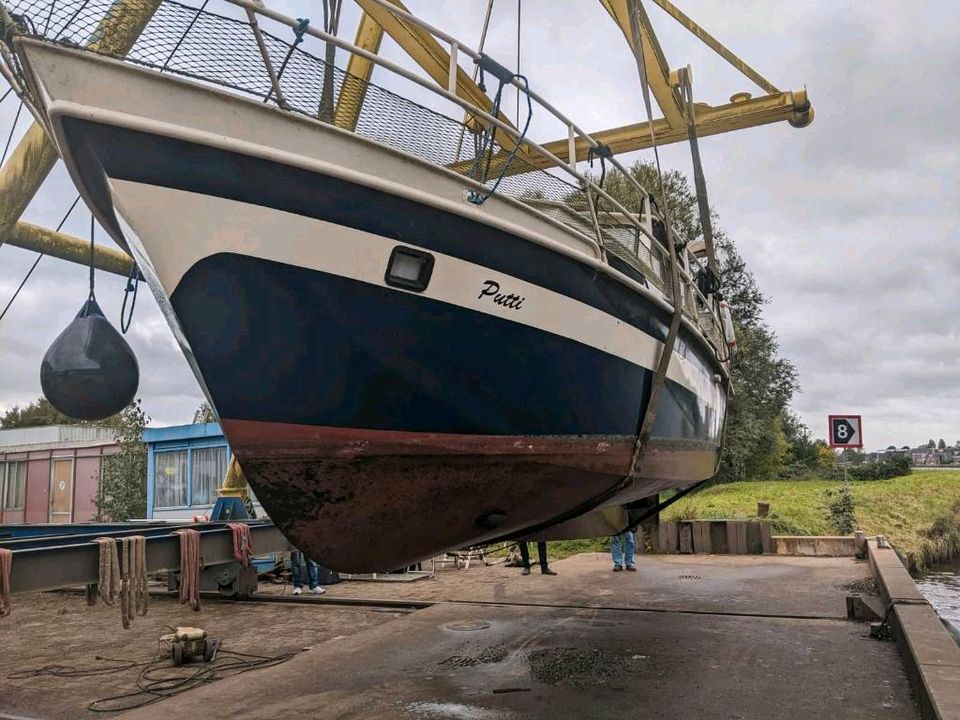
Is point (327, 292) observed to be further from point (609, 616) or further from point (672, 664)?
point (609, 616)

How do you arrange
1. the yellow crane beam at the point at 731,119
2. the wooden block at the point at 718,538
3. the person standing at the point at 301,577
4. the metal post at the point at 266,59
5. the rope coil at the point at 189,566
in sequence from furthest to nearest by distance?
the wooden block at the point at 718,538 < the person standing at the point at 301,577 < the yellow crane beam at the point at 731,119 < the rope coil at the point at 189,566 < the metal post at the point at 266,59

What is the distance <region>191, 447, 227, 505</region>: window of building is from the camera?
36.3 ft

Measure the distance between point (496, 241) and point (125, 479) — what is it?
1252 centimetres

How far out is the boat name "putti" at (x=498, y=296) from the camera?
3.29m

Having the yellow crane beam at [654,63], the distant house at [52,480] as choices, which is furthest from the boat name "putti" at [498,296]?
the distant house at [52,480]

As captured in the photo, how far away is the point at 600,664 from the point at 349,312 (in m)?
3.37

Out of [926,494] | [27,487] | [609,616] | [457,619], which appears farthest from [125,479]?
[926,494]

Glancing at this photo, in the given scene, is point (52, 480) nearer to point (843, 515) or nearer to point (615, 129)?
point (615, 129)

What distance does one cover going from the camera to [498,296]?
11.0 feet

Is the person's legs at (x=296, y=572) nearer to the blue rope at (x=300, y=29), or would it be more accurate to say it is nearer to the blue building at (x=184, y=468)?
the blue building at (x=184, y=468)

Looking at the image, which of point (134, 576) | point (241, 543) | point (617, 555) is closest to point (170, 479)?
point (617, 555)

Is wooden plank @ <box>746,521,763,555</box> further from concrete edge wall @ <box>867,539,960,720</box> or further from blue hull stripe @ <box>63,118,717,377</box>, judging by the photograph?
blue hull stripe @ <box>63,118,717,377</box>

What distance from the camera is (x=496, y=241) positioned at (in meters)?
3.33

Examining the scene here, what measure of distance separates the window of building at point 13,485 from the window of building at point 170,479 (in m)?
8.92
